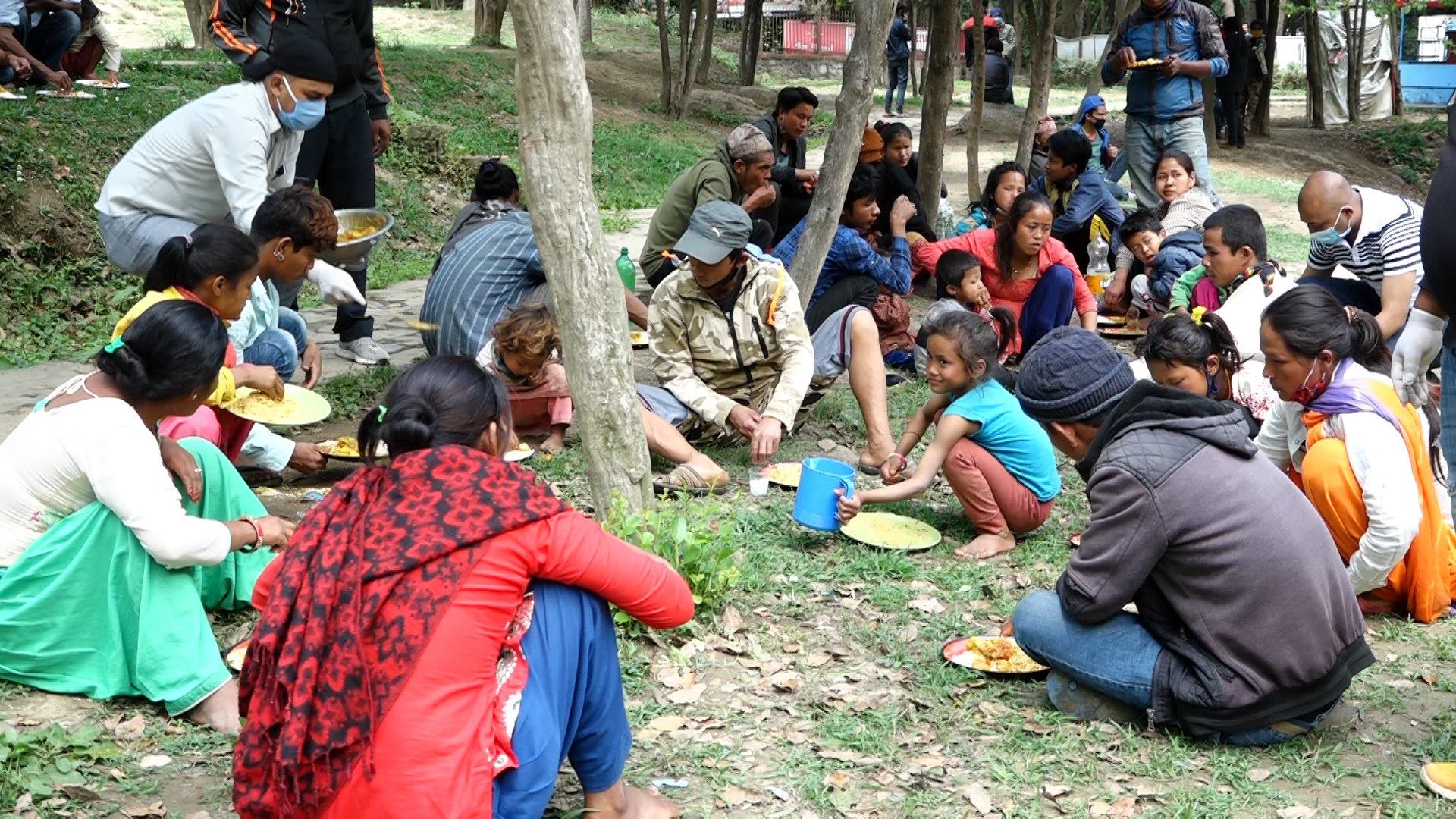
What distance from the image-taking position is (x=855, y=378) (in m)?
5.30

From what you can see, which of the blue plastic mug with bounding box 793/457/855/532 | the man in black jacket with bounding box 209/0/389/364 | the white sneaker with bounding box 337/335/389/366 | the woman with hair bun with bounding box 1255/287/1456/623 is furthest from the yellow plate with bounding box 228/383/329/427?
the woman with hair bun with bounding box 1255/287/1456/623

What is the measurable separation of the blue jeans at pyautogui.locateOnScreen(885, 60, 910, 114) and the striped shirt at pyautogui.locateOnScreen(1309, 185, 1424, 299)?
17533 millimetres

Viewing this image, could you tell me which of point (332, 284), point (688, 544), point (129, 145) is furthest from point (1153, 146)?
point (129, 145)

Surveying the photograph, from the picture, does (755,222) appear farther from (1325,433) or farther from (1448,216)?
(1448,216)

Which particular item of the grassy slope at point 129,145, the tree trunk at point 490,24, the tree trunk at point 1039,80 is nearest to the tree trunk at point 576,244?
the grassy slope at point 129,145

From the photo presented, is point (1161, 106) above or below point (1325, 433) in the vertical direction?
above

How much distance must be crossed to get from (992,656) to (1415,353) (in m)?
1.70

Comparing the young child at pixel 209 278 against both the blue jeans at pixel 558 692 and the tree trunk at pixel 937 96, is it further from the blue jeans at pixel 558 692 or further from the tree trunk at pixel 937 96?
the tree trunk at pixel 937 96

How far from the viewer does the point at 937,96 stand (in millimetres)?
8617

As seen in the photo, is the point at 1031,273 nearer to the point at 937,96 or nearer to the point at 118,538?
the point at 937,96

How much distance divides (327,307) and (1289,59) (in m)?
26.7

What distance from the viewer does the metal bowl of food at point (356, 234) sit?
512cm

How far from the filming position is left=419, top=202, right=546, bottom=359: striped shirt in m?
5.39

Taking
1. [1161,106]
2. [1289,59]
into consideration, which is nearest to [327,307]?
[1161,106]
